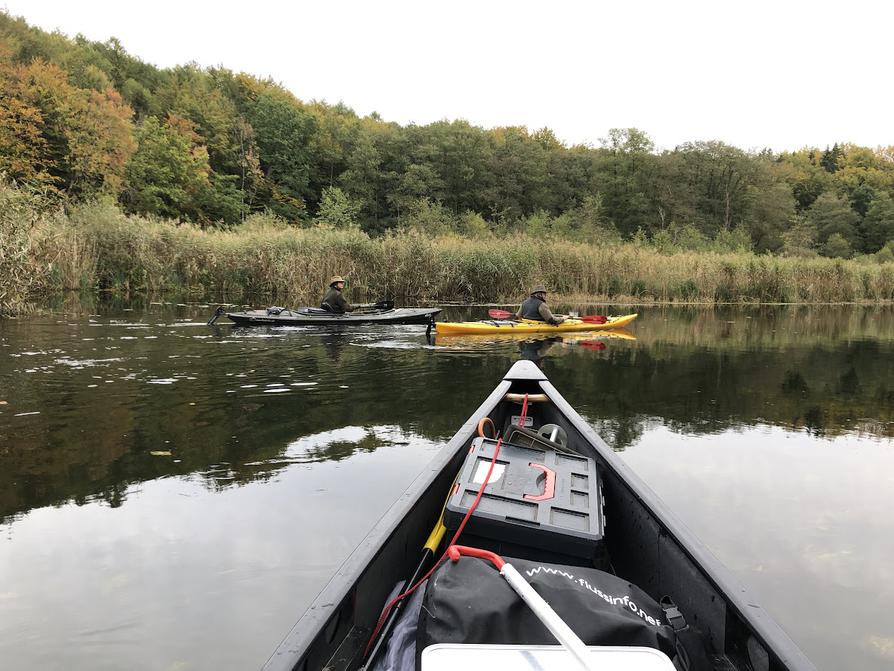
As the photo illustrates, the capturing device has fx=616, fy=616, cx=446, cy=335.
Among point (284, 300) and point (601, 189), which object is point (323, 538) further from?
point (601, 189)

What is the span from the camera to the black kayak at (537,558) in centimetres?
162

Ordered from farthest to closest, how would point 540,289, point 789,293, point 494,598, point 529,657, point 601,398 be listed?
point 789,293
point 540,289
point 601,398
point 494,598
point 529,657

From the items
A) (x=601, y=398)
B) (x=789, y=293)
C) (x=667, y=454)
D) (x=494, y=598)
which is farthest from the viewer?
(x=789, y=293)

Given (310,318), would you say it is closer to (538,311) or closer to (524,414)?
(538,311)

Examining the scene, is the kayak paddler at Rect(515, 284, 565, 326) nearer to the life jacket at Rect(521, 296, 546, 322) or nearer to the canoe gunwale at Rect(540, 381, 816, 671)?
the life jacket at Rect(521, 296, 546, 322)

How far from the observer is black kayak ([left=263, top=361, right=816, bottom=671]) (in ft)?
5.32

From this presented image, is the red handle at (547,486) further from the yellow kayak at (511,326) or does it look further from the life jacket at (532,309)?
the life jacket at (532,309)

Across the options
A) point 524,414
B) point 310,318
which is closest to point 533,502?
point 524,414

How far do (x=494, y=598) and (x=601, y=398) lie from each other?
18.9 feet

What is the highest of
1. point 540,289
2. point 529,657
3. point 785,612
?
point 540,289

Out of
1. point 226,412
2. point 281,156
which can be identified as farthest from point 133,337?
point 281,156

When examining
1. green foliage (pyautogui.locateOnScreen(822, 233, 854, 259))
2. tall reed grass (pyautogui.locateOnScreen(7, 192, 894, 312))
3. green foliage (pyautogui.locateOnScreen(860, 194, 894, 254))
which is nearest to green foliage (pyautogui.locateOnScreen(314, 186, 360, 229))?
tall reed grass (pyautogui.locateOnScreen(7, 192, 894, 312))

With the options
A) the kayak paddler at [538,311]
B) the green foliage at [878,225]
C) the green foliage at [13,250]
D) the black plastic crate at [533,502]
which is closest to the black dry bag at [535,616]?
the black plastic crate at [533,502]

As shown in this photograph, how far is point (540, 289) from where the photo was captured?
12273mm
